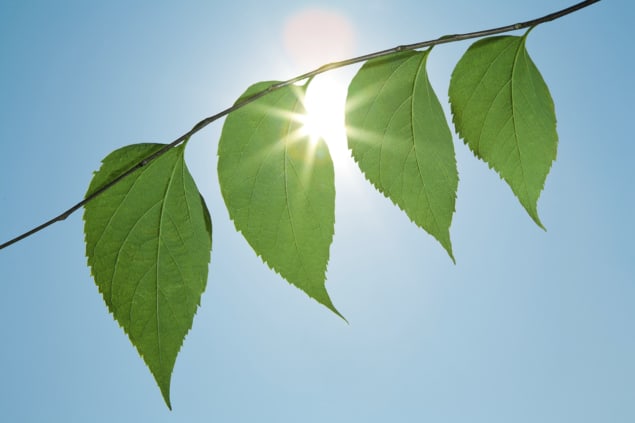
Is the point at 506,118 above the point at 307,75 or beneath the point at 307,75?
beneath

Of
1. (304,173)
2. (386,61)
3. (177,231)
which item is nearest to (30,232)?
(177,231)

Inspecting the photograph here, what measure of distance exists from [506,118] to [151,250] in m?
0.37

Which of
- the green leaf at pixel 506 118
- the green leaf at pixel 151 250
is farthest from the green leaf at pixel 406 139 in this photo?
the green leaf at pixel 151 250

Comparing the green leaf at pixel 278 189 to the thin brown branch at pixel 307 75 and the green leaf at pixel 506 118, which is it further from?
the green leaf at pixel 506 118

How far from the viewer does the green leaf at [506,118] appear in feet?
2.08

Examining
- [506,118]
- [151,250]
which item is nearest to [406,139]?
[506,118]

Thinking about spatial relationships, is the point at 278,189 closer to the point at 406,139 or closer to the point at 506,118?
the point at 406,139

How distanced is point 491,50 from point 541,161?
0.40 feet

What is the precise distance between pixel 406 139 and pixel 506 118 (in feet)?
0.36

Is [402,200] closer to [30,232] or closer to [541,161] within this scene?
[541,161]

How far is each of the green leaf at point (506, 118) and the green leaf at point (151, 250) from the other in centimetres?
28

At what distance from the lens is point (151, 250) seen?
60 cm

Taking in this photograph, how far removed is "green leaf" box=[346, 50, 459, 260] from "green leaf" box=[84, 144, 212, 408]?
0.17 m

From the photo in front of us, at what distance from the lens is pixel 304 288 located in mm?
573
